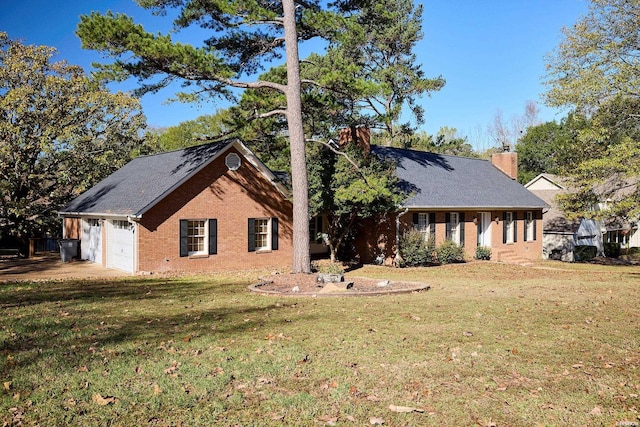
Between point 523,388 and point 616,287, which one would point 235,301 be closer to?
point 523,388

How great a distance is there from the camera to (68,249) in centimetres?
2422

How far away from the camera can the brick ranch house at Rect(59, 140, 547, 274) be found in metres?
20.0

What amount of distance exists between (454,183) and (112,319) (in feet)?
72.4

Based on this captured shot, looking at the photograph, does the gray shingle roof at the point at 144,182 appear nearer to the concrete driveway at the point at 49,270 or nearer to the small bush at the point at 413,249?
the concrete driveway at the point at 49,270

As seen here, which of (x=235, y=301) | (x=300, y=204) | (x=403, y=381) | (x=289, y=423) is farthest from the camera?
(x=300, y=204)

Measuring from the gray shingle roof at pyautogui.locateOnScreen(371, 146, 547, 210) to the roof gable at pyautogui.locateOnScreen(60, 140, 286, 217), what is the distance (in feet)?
23.7

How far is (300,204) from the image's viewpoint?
674 inches

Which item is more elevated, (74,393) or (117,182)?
(117,182)

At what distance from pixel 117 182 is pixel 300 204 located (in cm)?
1273

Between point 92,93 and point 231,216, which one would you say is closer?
point 231,216

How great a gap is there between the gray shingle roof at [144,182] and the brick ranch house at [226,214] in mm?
69

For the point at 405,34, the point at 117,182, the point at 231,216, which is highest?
the point at 405,34

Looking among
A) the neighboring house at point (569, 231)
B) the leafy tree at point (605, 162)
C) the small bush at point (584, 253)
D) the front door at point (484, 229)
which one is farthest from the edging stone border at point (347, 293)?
the small bush at point (584, 253)

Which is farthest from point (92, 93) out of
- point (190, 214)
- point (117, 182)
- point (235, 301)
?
point (235, 301)
